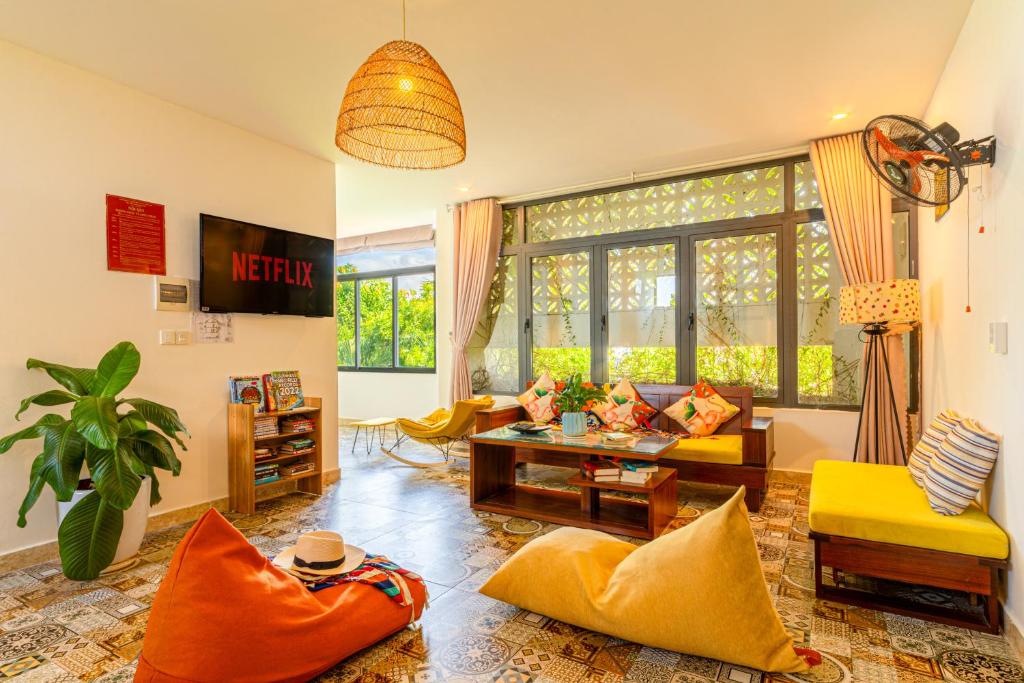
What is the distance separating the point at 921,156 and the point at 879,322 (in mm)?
1404

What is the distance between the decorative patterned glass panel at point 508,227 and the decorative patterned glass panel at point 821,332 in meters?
3.01

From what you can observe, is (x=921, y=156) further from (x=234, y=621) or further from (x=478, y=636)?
(x=234, y=621)

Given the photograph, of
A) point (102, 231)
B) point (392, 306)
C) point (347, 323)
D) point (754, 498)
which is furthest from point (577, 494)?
point (347, 323)

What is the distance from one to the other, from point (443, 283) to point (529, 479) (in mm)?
2875

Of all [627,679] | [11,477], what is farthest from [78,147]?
[627,679]

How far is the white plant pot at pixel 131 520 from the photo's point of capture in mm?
2965

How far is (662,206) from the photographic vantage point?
5562mm

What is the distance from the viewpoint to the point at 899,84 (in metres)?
3.65

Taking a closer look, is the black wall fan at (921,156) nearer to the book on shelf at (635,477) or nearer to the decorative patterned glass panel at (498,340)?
the book on shelf at (635,477)

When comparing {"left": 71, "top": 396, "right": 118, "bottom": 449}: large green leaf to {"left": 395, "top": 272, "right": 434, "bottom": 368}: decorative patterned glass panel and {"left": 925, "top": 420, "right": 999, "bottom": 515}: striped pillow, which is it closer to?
{"left": 925, "top": 420, "right": 999, "bottom": 515}: striped pillow

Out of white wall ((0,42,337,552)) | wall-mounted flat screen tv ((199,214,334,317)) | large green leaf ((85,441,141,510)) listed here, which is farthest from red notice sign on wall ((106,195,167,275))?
large green leaf ((85,441,141,510))

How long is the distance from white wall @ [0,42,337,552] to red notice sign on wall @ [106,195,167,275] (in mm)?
56

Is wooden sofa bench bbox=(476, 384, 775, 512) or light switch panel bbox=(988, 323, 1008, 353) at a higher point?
light switch panel bbox=(988, 323, 1008, 353)

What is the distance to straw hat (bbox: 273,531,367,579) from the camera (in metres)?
2.27
